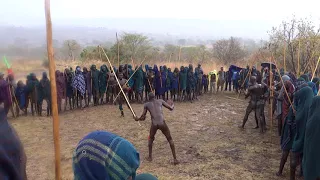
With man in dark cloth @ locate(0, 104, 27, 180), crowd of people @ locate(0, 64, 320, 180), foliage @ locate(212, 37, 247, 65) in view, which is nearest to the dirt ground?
crowd of people @ locate(0, 64, 320, 180)

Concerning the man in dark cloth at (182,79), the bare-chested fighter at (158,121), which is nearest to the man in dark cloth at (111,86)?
the man in dark cloth at (182,79)

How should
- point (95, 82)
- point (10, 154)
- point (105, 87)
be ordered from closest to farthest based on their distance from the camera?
point (10, 154) < point (95, 82) < point (105, 87)

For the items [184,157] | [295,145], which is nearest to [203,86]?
[184,157]

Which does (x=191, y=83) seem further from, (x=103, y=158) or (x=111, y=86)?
(x=103, y=158)

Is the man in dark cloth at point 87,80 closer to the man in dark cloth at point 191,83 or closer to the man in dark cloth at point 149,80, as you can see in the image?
the man in dark cloth at point 149,80

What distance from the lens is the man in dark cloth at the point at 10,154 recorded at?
65.6 inches

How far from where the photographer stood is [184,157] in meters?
7.16

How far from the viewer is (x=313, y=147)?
341cm

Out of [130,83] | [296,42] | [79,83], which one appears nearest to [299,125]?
[130,83]

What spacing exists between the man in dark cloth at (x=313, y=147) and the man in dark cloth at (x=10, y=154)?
2901 mm

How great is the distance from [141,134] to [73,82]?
367 cm

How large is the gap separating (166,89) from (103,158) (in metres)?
11.0

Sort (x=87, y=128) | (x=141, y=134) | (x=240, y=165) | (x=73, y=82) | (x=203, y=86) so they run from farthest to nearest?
(x=203, y=86) < (x=73, y=82) < (x=87, y=128) < (x=141, y=134) < (x=240, y=165)

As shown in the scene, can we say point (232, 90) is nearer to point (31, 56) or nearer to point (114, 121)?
point (114, 121)
